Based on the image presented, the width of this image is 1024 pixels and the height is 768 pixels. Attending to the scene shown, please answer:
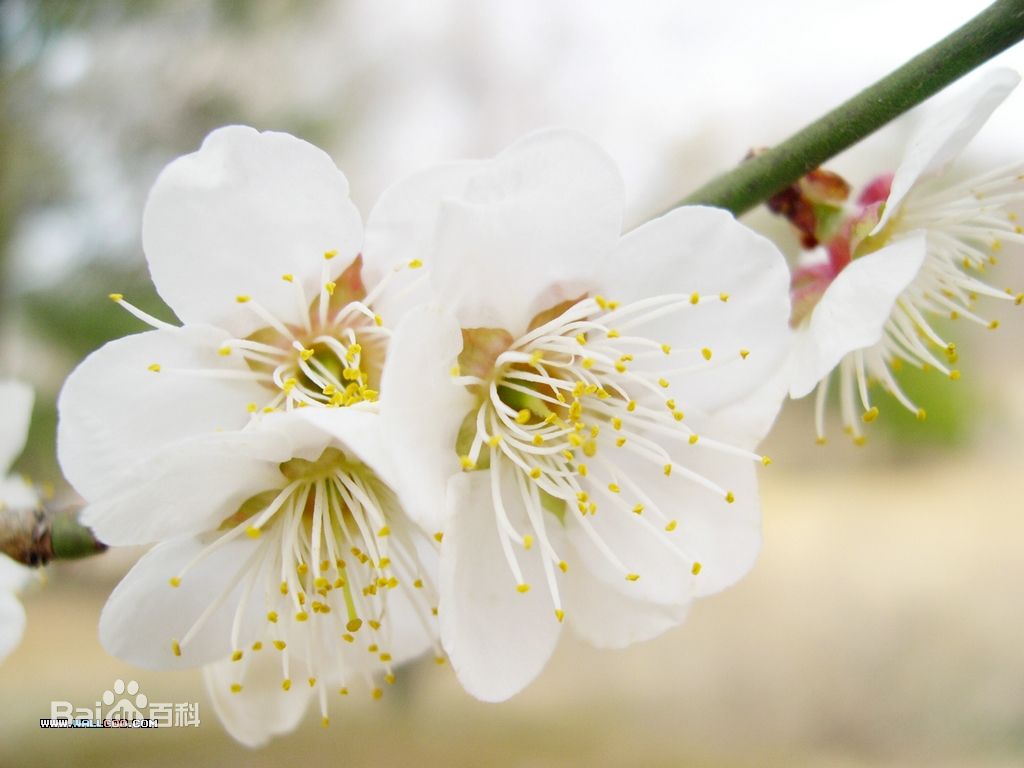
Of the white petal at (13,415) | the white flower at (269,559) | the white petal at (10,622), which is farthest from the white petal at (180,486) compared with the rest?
the white petal at (13,415)

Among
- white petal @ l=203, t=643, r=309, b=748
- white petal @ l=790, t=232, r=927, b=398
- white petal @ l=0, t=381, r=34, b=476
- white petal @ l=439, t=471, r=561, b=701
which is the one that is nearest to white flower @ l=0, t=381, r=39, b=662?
white petal @ l=0, t=381, r=34, b=476

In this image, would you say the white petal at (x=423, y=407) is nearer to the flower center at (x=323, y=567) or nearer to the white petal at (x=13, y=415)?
the flower center at (x=323, y=567)

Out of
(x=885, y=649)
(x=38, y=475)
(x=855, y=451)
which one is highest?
(x=855, y=451)

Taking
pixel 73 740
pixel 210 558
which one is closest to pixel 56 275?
pixel 73 740

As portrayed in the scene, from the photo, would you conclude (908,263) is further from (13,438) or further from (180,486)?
(13,438)

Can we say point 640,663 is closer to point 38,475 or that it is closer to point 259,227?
point 38,475

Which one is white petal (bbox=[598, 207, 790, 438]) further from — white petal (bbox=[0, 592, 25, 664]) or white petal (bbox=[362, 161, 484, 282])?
white petal (bbox=[0, 592, 25, 664])
